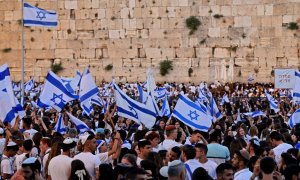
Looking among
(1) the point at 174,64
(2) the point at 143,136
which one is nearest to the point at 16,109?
(2) the point at 143,136

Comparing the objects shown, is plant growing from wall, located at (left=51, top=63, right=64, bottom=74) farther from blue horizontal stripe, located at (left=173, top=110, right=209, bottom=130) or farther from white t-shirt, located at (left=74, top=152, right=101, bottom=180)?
white t-shirt, located at (left=74, top=152, right=101, bottom=180)

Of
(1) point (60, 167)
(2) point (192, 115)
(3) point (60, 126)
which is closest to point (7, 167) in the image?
(1) point (60, 167)

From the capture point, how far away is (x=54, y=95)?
15711 mm

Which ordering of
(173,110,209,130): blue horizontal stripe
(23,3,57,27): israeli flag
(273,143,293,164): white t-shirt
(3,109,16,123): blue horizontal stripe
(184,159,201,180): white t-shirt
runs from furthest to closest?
(23,3,57,27): israeli flag → (3,109,16,123): blue horizontal stripe → (173,110,209,130): blue horizontal stripe → (273,143,293,164): white t-shirt → (184,159,201,180): white t-shirt

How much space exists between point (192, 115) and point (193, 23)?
18.1 meters

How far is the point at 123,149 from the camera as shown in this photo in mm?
9742

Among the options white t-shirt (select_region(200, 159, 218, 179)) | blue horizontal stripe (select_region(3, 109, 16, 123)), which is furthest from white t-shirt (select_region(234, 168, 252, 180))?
blue horizontal stripe (select_region(3, 109, 16, 123))

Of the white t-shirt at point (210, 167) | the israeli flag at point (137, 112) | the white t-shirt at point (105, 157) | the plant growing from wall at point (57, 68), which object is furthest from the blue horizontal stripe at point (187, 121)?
the plant growing from wall at point (57, 68)

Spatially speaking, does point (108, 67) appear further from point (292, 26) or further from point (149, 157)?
point (149, 157)

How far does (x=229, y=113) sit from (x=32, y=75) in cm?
1336

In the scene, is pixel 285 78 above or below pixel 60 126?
above

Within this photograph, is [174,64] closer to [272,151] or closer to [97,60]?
[97,60]

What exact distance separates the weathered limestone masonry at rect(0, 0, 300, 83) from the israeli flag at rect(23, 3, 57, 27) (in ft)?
28.6

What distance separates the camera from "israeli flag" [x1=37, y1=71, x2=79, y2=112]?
15.6 m
